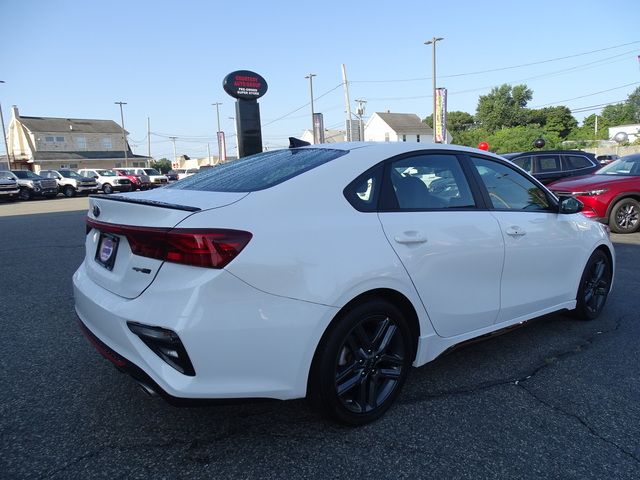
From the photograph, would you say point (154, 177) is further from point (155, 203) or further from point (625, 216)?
point (155, 203)

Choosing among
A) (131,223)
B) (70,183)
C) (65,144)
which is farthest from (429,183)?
(65,144)

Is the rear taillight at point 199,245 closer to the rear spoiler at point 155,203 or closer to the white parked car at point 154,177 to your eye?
the rear spoiler at point 155,203

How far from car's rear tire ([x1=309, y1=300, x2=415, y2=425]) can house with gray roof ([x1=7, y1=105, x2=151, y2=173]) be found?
58.5 m

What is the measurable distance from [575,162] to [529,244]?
386 inches

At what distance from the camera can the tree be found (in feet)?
248

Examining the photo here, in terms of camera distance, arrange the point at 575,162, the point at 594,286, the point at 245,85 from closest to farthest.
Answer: the point at 594,286
the point at 245,85
the point at 575,162

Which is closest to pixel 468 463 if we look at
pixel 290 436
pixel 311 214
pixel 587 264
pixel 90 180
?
pixel 290 436

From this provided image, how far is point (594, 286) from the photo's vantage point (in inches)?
166

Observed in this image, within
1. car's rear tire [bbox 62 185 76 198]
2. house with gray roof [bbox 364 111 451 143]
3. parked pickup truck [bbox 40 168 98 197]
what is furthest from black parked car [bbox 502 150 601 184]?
house with gray roof [bbox 364 111 451 143]

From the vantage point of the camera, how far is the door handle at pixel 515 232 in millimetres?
3220

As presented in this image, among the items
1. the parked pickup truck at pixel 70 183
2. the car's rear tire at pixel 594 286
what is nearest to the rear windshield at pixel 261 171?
the car's rear tire at pixel 594 286

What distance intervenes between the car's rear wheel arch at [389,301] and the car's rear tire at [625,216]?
7911 millimetres

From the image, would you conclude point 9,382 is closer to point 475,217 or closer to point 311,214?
point 311,214

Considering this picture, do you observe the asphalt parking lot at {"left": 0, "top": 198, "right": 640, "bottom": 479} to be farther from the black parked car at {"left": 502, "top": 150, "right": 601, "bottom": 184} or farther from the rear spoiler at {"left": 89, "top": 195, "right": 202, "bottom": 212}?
the black parked car at {"left": 502, "top": 150, "right": 601, "bottom": 184}
